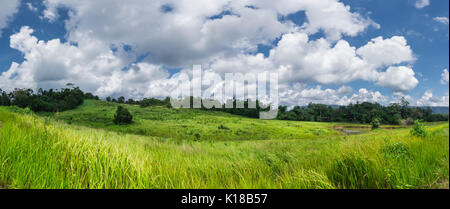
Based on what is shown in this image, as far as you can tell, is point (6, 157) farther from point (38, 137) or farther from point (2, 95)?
point (2, 95)

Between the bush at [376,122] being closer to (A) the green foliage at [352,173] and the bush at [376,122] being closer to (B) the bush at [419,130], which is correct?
(B) the bush at [419,130]

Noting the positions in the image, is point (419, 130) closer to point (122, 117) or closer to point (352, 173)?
point (352, 173)

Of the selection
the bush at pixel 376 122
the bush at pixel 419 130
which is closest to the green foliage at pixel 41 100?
the bush at pixel 419 130

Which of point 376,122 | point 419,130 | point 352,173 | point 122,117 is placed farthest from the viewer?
point 376,122

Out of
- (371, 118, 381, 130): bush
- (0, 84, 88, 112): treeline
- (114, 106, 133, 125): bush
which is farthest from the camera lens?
(371, 118, 381, 130): bush

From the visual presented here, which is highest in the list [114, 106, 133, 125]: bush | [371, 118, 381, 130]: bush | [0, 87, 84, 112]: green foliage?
[0, 87, 84, 112]: green foliage

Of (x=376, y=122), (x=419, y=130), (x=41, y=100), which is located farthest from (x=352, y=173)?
(x=376, y=122)

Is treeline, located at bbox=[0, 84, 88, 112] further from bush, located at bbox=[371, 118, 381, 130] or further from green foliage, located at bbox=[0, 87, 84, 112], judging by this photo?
bush, located at bbox=[371, 118, 381, 130]

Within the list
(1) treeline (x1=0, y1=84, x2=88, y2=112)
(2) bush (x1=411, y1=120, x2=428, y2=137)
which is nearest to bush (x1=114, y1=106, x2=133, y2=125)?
(1) treeline (x1=0, y1=84, x2=88, y2=112)

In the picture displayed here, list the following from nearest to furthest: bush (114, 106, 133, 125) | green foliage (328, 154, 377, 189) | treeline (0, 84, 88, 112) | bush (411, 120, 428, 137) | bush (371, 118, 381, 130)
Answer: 1. green foliage (328, 154, 377, 189)
2. bush (411, 120, 428, 137)
3. treeline (0, 84, 88, 112)
4. bush (114, 106, 133, 125)
5. bush (371, 118, 381, 130)

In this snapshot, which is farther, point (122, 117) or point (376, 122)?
point (376, 122)

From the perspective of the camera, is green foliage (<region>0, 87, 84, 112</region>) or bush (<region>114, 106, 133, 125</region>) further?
bush (<region>114, 106, 133, 125</region>)
